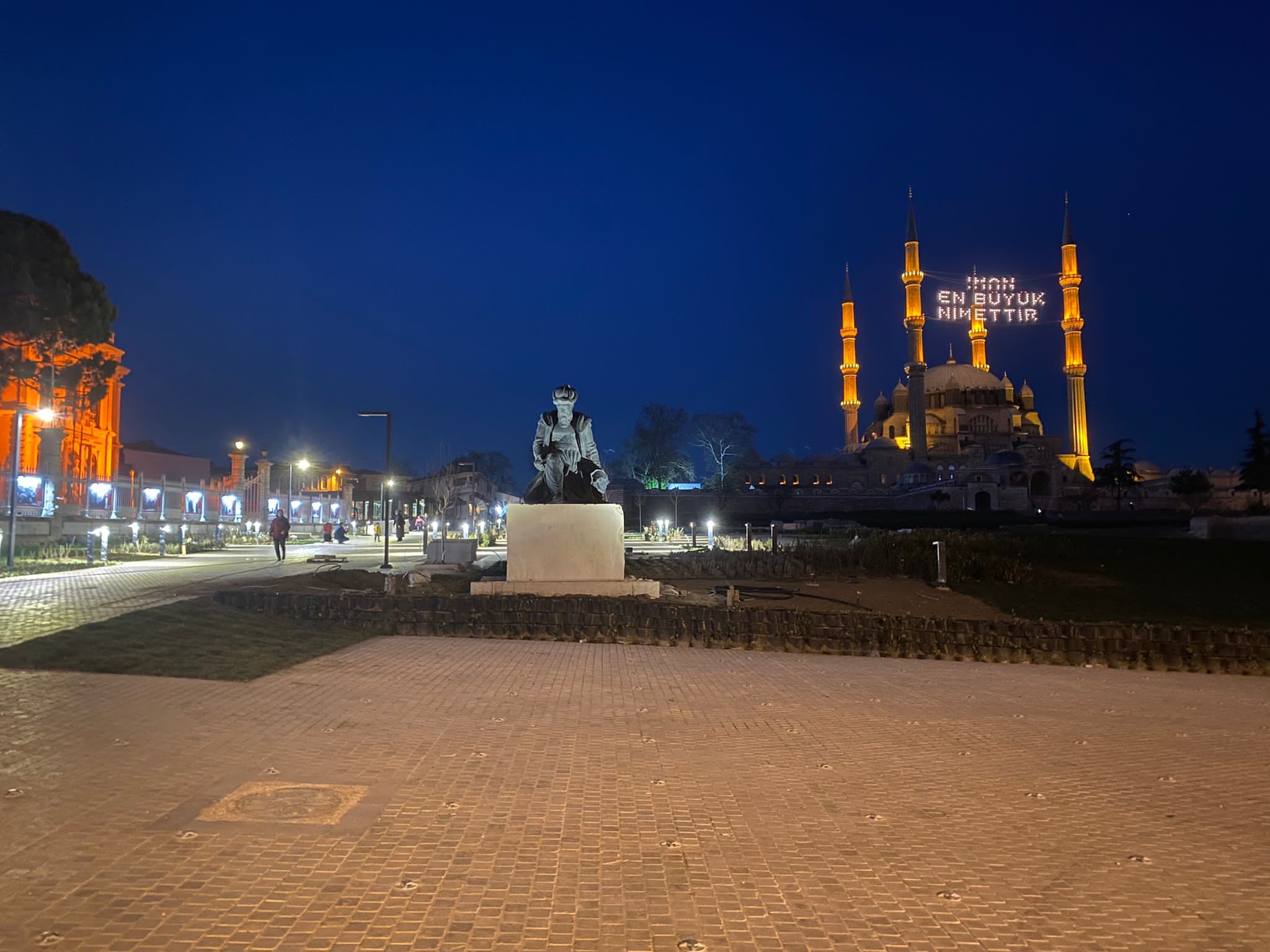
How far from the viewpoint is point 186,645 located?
9.54 meters

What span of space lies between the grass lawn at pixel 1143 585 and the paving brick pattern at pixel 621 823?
956cm

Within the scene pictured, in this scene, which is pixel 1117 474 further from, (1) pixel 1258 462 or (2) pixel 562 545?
(2) pixel 562 545

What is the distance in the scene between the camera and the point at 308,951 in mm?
3307

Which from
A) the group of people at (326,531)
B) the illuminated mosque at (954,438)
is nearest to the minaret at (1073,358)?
the illuminated mosque at (954,438)

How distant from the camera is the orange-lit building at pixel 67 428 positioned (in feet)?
138

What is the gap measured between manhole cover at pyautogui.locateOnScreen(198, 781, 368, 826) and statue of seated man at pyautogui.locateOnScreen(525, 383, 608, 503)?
33.8ft

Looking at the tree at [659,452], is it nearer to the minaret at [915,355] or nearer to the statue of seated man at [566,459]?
the minaret at [915,355]

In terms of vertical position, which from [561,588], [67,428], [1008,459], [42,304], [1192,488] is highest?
[42,304]

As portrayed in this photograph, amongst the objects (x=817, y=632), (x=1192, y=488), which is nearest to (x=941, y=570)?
(x=817, y=632)

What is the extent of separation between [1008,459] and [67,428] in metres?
86.7

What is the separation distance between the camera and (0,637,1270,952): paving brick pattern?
3570mm

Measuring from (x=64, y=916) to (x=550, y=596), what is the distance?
10.3 meters

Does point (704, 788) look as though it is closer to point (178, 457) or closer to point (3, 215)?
point (3, 215)

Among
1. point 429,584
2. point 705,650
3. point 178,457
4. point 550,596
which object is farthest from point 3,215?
point 705,650
